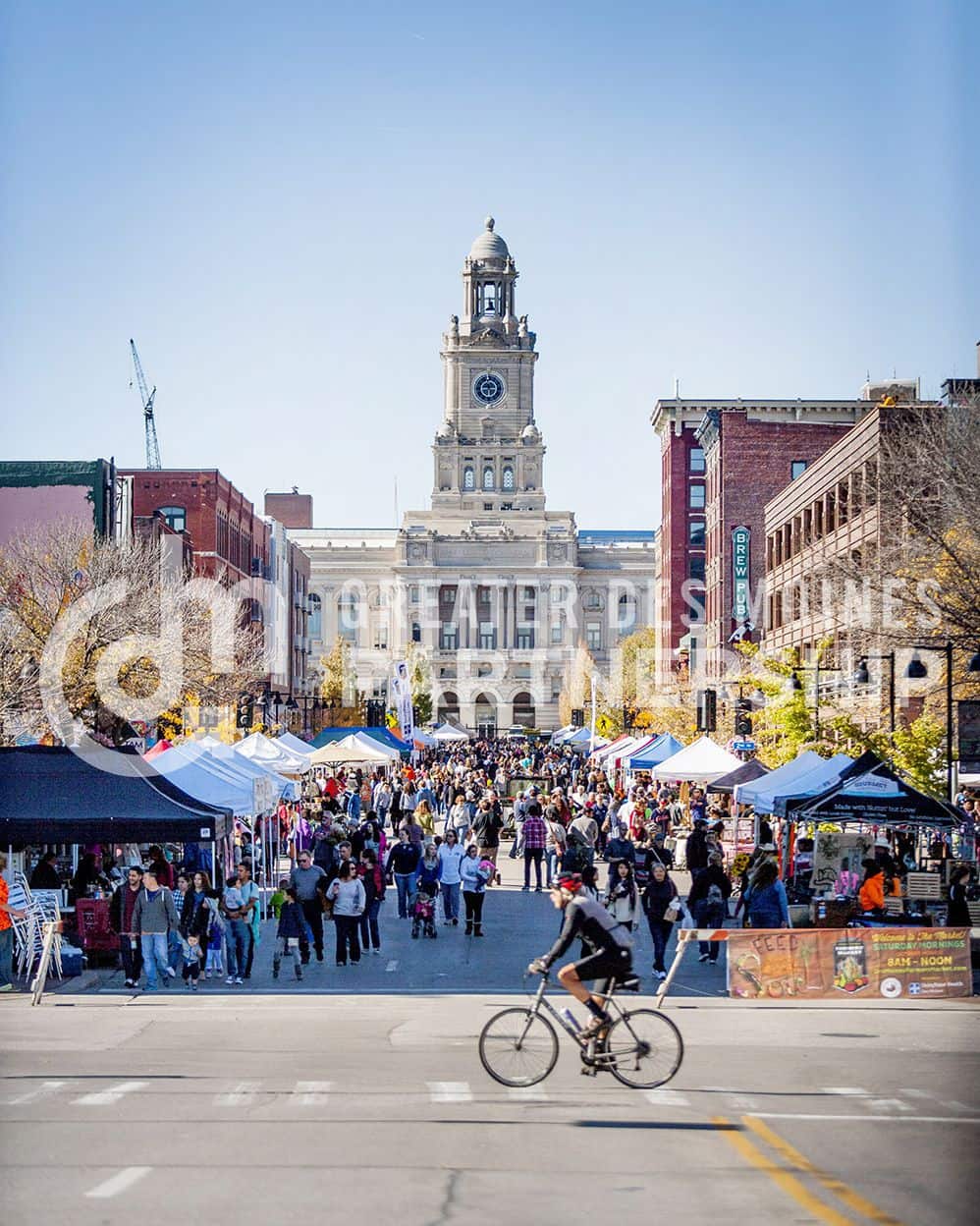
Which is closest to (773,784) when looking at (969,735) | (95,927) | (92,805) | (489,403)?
(969,735)

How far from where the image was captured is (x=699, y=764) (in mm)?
36000

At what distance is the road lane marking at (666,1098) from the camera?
1238 cm

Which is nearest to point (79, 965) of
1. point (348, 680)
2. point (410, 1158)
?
point (410, 1158)

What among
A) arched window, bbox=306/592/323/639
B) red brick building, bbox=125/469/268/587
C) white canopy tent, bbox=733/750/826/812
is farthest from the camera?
arched window, bbox=306/592/323/639

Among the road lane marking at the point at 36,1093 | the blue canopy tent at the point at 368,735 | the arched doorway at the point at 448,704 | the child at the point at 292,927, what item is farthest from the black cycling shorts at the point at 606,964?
the arched doorway at the point at 448,704

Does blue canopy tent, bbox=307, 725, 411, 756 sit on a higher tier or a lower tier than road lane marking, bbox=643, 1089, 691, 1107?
higher

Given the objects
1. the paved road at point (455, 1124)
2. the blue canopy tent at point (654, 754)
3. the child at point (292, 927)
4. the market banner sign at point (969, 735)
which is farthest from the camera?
the blue canopy tent at point (654, 754)

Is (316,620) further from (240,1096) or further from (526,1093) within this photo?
(526,1093)

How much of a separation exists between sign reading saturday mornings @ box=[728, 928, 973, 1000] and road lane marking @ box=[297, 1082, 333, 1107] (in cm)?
645

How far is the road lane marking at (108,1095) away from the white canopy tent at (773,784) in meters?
14.9

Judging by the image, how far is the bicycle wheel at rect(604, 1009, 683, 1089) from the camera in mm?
12781

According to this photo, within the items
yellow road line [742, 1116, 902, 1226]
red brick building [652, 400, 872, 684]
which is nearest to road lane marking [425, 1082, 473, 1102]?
yellow road line [742, 1116, 902, 1226]

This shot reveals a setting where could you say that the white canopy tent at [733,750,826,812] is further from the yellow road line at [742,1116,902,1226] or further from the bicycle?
the yellow road line at [742,1116,902,1226]

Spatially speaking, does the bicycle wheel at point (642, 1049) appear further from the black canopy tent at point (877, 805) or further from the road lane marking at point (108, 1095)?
the black canopy tent at point (877, 805)
